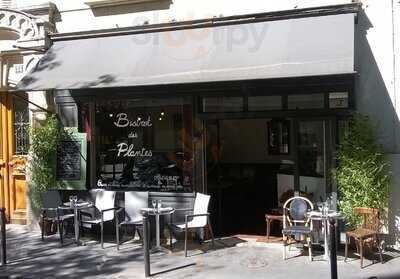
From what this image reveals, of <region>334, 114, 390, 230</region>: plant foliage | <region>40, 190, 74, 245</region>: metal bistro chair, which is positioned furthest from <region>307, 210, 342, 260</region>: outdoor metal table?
<region>40, 190, 74, 245</region>: metal bistro chair

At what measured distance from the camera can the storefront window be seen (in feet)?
33.9

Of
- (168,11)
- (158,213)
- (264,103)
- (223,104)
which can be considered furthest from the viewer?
(168,11)

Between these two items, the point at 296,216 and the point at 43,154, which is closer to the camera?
the point at 296,216

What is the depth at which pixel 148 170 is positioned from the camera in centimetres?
1061

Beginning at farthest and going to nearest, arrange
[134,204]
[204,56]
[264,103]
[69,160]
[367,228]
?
[69,160]
[134,204]
[264,103]
[204,56]
[367,228]

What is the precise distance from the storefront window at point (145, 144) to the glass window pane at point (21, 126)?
1.95 metres

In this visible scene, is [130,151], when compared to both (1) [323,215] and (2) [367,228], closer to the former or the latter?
(1) [323,215]

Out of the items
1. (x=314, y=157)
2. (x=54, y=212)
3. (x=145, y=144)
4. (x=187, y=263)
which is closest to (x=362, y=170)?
(x=314, y=157)

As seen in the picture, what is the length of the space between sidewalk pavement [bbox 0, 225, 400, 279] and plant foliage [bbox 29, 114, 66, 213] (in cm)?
128

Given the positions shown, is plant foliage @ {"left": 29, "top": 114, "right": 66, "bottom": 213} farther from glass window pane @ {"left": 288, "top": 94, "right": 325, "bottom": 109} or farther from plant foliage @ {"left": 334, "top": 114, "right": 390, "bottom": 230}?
plant foliage @ {"left": 334, "top": 114, "right": 390, "bottom": 230}

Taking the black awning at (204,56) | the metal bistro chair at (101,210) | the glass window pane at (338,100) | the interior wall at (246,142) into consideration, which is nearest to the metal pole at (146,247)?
the metal bistro chair at (101,210)

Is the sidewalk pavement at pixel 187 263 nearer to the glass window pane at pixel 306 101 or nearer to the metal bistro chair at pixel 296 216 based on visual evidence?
the metal bistro chair at pixel 296 216

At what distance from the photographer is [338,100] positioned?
9.28 m

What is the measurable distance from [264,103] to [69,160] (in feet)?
12.7
